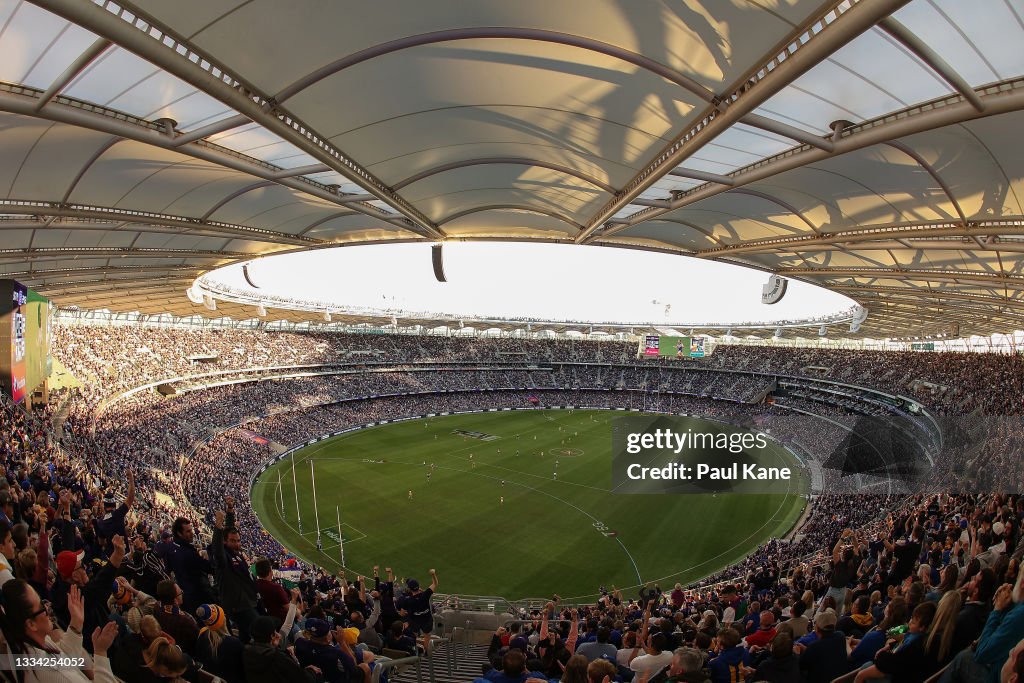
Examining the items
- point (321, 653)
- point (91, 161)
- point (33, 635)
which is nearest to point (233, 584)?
point (321, 653)

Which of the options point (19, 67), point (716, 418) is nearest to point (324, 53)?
point (19, 67)

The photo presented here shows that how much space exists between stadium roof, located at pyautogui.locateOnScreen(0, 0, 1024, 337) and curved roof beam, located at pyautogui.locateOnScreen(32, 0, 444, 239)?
31 mm

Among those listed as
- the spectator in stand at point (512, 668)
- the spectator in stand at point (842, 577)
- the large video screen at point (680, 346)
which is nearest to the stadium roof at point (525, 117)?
the spectator in stand at point (512, 668)

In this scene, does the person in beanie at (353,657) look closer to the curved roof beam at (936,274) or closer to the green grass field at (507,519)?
the green grass field at (507,519)

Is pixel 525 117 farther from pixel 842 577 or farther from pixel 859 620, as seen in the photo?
pixel 842 577

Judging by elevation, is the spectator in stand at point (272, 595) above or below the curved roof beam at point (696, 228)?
below

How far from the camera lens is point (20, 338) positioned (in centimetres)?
1820

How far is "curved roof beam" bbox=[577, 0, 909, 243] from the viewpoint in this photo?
5316 millimetres

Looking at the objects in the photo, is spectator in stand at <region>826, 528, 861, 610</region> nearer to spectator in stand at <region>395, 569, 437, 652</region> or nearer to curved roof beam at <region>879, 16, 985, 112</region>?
spectator in stand at <region>395, 569, 437, 652</region>

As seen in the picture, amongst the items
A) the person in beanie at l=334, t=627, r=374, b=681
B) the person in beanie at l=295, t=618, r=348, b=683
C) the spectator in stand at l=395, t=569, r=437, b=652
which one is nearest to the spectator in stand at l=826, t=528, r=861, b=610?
the spectator in stand at l=395, t=569, r=437, b=652

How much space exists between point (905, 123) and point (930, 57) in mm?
1570

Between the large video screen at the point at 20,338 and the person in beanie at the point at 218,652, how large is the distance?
18391 mm

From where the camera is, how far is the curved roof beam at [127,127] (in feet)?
23.3

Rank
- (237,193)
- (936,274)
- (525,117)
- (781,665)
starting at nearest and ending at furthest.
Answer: (781,665) < (525,117) < (237,193) < (936,274)
